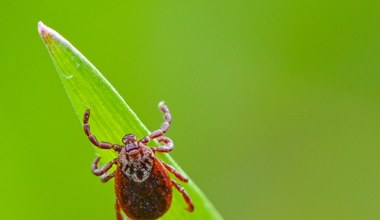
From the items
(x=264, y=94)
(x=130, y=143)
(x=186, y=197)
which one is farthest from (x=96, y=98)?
(x=264, y=94)

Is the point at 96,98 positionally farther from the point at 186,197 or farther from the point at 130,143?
the point at 130,143

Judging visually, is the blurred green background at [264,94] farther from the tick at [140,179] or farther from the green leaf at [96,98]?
the green leaf at [96,98]

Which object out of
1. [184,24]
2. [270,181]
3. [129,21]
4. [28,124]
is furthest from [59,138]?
[270,181]

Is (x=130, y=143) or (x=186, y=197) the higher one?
A: (x=130, y=143)

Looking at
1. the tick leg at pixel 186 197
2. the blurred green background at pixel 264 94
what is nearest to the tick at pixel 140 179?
the tick leg at pixel 186 197

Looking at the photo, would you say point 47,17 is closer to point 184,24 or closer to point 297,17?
point 184,24

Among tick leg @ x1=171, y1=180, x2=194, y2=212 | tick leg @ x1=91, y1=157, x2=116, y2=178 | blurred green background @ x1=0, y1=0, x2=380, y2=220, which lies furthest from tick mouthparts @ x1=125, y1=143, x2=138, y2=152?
blurred green background @ x1=0, y1=0, x2=380, y2=220
